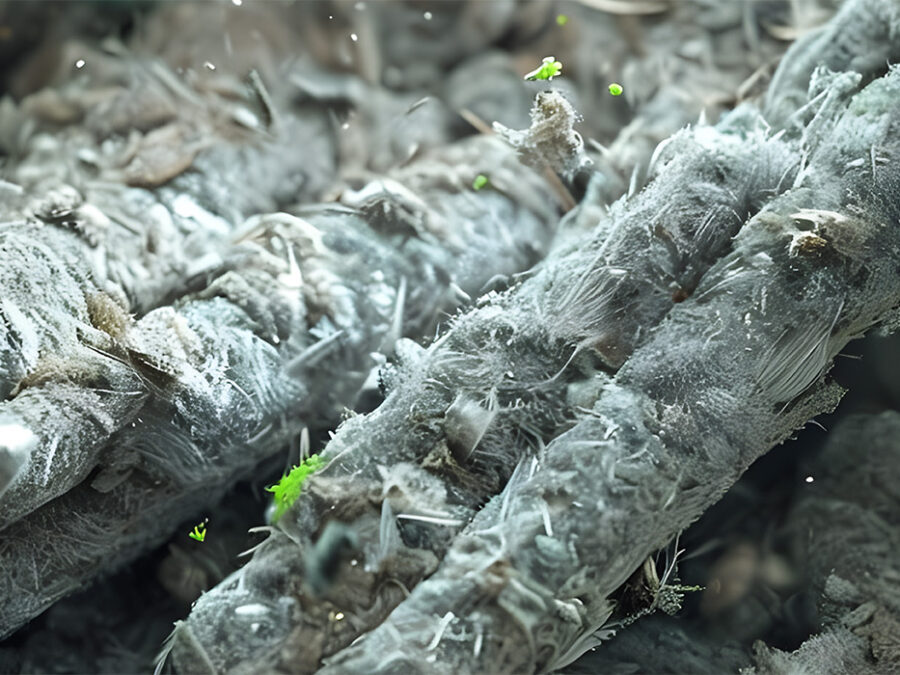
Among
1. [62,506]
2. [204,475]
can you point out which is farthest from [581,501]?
[62,506]

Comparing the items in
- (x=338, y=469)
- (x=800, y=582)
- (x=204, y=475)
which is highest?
(x=338, y=469)

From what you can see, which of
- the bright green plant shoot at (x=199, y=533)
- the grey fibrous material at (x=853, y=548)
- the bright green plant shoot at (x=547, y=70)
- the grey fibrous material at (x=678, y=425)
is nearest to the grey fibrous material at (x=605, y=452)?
the grey fibrous material at (x=678, y=425)

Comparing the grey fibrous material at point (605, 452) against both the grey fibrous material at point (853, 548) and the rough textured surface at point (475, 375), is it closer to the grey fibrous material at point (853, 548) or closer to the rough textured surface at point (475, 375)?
the rough textured surface at point (475, 375)

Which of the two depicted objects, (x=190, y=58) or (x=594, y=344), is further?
(x=190, y=58)

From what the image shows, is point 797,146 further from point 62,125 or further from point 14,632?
point 62,125

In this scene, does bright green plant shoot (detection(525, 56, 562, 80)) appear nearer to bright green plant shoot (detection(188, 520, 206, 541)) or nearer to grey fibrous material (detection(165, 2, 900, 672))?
grey fibrous material (detection(165, 2, 900, 672))

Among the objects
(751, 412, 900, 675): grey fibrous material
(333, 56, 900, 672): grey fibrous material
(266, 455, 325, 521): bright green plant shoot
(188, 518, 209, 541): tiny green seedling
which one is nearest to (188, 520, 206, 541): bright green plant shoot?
(188, 518, 209, 541): tiny green seedling

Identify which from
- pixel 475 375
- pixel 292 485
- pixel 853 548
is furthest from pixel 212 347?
pixel 853 548
